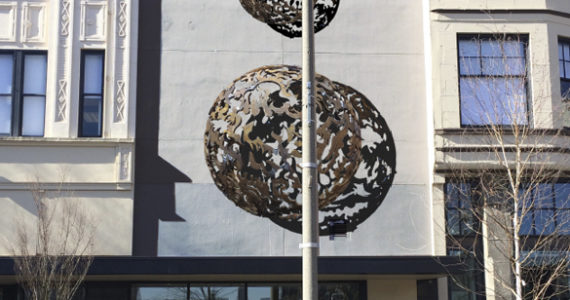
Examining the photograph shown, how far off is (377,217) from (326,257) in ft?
7.22

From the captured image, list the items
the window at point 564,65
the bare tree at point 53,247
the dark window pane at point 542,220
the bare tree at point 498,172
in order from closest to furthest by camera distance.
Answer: the bare tree at point 53,247 → the bare tree at point 498,172 → the dark window pane at point 542,220 → the window at point 564,65

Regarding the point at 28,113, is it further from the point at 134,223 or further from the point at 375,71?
the point at 375,71

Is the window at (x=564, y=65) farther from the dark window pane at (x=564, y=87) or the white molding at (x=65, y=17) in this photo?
the white molding at (x=65, y=17)

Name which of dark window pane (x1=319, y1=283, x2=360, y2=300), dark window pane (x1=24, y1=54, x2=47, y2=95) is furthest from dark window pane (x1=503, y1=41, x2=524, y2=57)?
dark window pane (x1=24, y1=54, x2=47, y2=95)

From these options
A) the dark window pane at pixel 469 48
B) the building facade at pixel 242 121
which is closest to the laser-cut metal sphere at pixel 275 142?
the building facade at pixel 242 121

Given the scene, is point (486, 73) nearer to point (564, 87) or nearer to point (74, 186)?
point (564, 87)

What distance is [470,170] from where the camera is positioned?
18.3 m

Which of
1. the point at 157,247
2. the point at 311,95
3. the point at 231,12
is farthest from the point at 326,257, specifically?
the point at 311,95

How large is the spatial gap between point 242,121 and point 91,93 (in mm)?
3856

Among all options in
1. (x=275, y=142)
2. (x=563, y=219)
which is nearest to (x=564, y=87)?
(x=563, y=219)

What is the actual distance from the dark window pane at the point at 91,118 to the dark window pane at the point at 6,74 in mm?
1900

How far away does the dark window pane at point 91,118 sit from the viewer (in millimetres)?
18359

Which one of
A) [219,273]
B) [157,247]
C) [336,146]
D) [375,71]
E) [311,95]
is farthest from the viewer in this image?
[375,71]

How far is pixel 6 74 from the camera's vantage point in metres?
18.7
